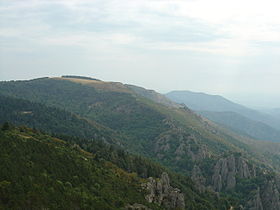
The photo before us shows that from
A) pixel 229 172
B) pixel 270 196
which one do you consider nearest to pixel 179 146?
pixel 229 172

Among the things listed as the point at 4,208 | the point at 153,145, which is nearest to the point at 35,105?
the point at 153,145

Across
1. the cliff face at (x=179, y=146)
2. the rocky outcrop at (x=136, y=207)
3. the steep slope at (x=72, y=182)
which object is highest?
the steep slope at (x=72, y=182)

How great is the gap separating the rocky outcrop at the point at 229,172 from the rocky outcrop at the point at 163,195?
57.3 m

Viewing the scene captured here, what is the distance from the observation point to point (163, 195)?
74.4 metres

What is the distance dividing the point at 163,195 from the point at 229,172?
6643 centimetres

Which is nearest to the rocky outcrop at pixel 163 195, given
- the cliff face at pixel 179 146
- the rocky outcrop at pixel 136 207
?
the rocky outcrop at pixel 136 207

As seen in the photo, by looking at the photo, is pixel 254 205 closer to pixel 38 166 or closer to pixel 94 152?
pixel 94 152

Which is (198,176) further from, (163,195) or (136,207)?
(136,207)

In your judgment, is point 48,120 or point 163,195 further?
point 48,120

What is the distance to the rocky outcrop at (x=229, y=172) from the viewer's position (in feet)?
422

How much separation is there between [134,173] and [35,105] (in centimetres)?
13154

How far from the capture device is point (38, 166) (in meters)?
55.6

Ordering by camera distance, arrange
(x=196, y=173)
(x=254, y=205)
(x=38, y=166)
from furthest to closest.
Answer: (x=196, y=173), (x=254, y=205), (x=38, y=166)

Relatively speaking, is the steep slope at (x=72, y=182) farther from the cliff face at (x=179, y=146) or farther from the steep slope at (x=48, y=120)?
the steep slope at (x=48, y=120)
